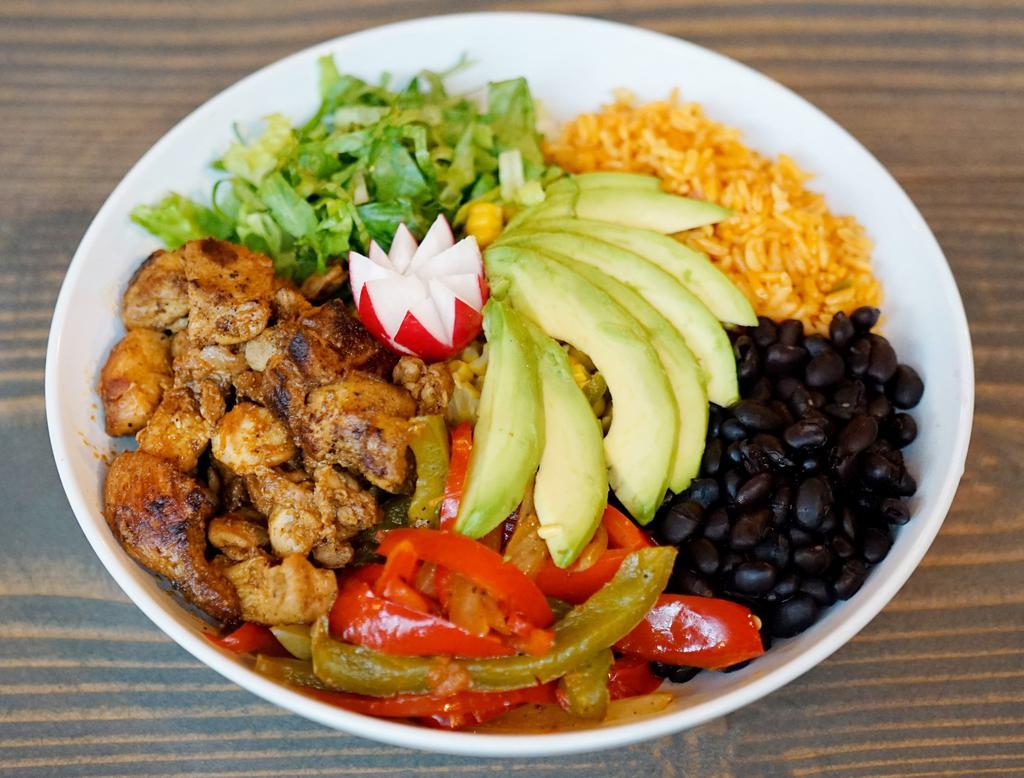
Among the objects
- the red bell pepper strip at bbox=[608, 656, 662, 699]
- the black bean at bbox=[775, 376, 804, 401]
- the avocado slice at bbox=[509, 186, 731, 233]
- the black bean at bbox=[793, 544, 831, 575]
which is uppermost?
the avocado slice at bbox=[509, 186, 731, 233]

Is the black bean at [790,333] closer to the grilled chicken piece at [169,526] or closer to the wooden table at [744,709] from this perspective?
the wooden table at [744,709]

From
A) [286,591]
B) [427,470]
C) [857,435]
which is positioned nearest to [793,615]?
[857,435]

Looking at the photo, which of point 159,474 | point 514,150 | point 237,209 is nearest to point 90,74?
point 237,209

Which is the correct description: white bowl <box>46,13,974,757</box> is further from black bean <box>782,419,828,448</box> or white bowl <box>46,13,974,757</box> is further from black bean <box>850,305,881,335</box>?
black bean <box>782,419,828,448</box>

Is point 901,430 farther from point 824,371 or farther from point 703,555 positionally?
point 703,555

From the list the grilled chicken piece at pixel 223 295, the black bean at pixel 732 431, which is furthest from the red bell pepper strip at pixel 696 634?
the grilled chicken piece at pixel 223 295

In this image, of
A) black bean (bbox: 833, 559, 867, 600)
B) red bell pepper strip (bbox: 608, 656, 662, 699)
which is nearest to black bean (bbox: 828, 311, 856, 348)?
black bean (bbox: 833, 559, 867, 600)
